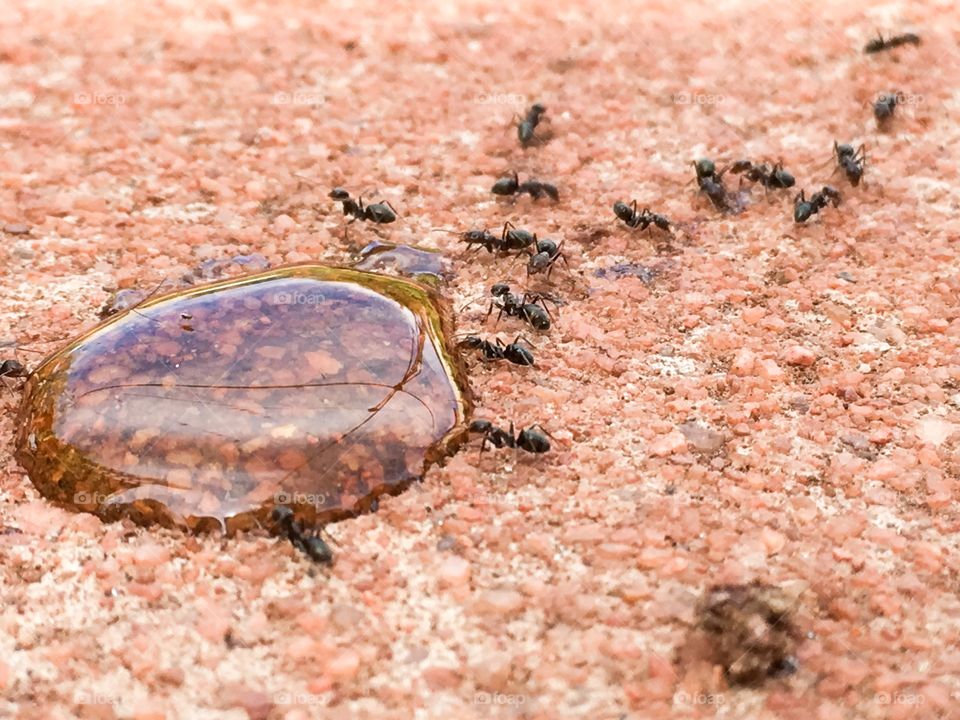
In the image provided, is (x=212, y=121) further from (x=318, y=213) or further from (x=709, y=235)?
(x=709, y=235)

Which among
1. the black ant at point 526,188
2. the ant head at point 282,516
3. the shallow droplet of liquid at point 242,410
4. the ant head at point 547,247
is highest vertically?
the black ant at point 526,188

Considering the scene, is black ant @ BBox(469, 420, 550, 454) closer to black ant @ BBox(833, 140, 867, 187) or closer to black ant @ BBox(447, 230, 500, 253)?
black ant @ BBox(447, 230, 500, 253)

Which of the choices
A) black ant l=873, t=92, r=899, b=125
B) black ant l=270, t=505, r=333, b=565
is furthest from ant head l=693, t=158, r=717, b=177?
black ant l=270, t=505, r=333, b=565

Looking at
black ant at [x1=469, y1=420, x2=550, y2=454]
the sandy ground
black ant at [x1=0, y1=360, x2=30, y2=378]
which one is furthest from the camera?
black ant at [x1=0, y1=360, x2=30, y2=378]

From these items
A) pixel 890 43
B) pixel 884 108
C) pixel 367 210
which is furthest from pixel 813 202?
pixel 367 210

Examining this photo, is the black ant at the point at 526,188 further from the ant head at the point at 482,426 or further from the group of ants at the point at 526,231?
the ant head at the point at 482,426

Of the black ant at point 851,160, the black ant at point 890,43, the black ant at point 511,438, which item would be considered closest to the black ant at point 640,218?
the black ant at point 851,160

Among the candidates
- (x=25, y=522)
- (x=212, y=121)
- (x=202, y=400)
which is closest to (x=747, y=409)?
(x=202, y=400)
